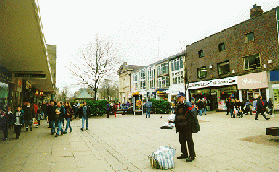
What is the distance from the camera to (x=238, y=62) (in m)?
23.3

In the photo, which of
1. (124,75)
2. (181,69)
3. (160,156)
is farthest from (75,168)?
(124,75)

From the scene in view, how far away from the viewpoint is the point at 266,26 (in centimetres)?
2038

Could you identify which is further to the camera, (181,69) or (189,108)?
(181,69)

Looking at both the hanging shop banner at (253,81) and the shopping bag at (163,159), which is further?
the hanging shop banner at (253,81)

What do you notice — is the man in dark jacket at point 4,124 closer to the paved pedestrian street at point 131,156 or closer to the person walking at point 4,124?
the person walking at point 4,124

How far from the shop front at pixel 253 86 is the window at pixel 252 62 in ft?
3.51

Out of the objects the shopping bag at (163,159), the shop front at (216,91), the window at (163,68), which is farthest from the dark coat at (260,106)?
the window at (163,68)

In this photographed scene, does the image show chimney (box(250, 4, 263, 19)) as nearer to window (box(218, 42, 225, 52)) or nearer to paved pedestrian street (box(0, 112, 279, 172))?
window (box(218, 42, 225, 52))

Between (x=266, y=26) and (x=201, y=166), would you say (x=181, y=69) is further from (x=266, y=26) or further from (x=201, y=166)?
(x=201, y=166)

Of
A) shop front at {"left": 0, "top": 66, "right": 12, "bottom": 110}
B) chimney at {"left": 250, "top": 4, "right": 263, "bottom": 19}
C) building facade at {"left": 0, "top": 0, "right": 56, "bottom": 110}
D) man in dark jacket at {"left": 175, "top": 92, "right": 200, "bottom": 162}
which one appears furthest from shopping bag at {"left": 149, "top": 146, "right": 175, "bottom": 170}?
chimney at {"left": 250, "top": 4, "right": 263, "bottom": 19}

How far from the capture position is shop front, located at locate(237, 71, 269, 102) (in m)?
20.1

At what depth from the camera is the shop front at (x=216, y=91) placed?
952 inches

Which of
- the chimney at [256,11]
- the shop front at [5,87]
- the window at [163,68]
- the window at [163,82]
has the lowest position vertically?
the shop front at [5,87]

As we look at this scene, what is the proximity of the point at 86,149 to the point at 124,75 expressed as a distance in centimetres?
5237
